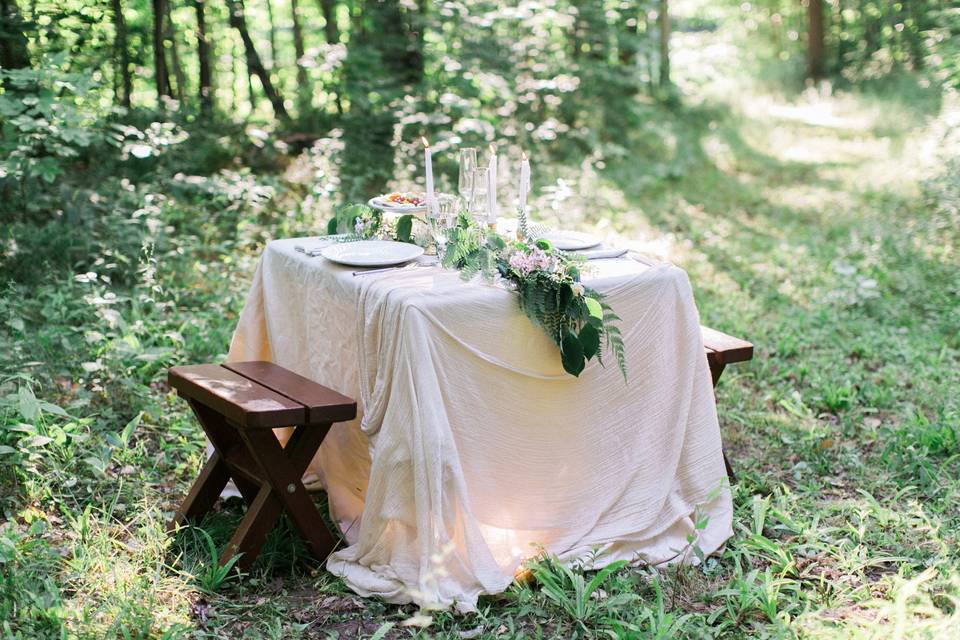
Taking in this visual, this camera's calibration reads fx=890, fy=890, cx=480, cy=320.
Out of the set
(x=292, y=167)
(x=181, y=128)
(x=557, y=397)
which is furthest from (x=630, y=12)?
(x=557, y=397)

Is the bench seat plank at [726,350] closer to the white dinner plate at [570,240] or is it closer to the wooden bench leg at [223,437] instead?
the white dinner plate at [570,240]

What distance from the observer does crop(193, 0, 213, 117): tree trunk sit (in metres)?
7.33

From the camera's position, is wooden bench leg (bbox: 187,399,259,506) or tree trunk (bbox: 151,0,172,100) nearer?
wooden bench leg (bbox: 187,399,259,506)

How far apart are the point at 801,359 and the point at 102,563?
12.7 feet

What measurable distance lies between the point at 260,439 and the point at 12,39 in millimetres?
3698

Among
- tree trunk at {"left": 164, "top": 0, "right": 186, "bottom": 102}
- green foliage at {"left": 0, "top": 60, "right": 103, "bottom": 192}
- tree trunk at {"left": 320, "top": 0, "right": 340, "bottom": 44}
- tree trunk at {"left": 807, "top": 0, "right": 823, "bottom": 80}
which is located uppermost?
tree trunk at {"left": 807, "top": 0, "right": 823, "bottom": 80}

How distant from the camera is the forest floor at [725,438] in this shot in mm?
2812

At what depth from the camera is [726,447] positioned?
13.8 ft

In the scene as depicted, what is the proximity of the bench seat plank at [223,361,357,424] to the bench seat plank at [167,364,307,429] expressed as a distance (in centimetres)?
3

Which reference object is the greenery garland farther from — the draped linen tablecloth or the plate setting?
the plate setting

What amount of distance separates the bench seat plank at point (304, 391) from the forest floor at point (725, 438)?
58 centimetres

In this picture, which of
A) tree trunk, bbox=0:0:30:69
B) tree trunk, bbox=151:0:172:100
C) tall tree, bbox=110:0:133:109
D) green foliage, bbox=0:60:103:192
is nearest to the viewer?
green foliage, bbox=0:60:103:192

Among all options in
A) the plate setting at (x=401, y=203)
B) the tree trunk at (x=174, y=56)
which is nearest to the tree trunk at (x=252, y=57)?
the tree trunk at (x=174, y=56)

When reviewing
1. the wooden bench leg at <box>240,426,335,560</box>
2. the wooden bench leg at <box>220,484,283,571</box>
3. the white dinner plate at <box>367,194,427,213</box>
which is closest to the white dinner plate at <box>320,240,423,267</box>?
the white dinner plate at <box>367,194,427,213</box>
